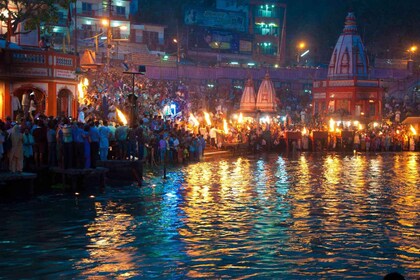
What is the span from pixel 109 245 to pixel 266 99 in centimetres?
4207

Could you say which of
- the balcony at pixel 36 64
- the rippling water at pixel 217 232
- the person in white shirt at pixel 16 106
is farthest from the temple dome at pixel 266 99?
the rippling water at pixel 217 232

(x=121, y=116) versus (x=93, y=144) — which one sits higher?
(x=121, y=116)

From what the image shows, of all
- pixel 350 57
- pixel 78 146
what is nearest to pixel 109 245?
pixel 78 146

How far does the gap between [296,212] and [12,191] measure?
29.1ft

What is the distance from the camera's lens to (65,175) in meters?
20.8

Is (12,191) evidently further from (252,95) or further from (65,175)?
(252,95)

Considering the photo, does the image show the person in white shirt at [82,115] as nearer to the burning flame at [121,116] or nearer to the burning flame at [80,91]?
the burning flame at [121,116]

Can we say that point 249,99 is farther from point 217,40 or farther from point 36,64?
point 217,40

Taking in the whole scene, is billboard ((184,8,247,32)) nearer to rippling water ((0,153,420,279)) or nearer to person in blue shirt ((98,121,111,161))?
person in blue shirt ((98,121,111,161))

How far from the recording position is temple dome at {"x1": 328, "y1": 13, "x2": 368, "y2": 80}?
6488 centimetres

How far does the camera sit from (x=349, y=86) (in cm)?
6312

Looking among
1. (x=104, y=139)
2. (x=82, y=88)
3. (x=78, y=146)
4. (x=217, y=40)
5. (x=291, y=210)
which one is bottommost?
(x=291, y=210)

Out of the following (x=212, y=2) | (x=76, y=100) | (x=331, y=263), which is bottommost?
(x=331, y=263)

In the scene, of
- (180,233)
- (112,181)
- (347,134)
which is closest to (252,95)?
(347,134)
